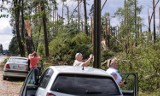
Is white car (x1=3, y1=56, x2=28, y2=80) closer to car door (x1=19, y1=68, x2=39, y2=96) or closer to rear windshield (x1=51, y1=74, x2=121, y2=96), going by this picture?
car door (x1=19, y1=68, x2=39, y2=96)

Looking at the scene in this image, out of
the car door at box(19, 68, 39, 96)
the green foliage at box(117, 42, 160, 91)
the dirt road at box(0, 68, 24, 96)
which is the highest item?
the car door at box(19, 68, 39, 96)

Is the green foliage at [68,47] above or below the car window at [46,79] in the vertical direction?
below

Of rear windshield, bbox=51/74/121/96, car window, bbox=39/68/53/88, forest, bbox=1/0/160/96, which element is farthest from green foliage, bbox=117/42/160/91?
rear windshield, bbox=51/74/121/96

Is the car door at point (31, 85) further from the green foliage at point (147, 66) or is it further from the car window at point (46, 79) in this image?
the green foliage at point (147, 66)

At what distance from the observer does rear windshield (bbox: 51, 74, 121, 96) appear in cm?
834

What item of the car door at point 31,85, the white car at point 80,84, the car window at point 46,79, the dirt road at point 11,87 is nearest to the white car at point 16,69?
the dirt road at point 11,87

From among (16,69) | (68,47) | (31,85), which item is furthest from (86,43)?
(31,85)

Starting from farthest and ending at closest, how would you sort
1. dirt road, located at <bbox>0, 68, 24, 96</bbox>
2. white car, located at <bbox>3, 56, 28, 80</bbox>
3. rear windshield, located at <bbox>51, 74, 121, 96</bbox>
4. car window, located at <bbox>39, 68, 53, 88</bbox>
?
white car, located at <bbox>3, 56, 28, 80</bbox> → dirt road, located at <bbox>0, 68, 24, 96</bbox> → car window, located at <bbox>39, 68, 53, 88</bbox> → rear windshield, located at <bbox>51, 74, 121, 96</bbox>

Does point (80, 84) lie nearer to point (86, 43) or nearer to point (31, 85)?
point (31, 85)

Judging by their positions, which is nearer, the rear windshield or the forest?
the rear windshield

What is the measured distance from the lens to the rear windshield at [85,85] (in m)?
8.34

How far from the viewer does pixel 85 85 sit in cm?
842

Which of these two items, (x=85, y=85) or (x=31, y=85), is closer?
(x=85, y=85)

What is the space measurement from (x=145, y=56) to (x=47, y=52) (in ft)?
83.4
